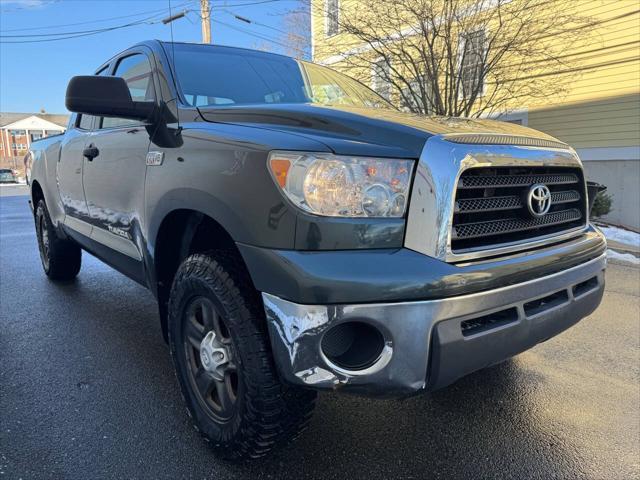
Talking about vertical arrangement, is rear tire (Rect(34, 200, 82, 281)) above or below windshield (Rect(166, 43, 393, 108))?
below

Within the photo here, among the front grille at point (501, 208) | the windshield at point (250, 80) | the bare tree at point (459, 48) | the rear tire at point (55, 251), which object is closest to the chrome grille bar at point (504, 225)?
the front grille at point (501, 208)

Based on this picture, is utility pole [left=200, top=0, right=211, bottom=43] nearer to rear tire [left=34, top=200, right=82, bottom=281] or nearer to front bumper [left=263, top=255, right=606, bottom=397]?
rear tire [left=34, top=200, right=82, bottom=281]

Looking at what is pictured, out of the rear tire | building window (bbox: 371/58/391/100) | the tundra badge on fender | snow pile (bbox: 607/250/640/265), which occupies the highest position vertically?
building window (bbox: 371/58/391/100)

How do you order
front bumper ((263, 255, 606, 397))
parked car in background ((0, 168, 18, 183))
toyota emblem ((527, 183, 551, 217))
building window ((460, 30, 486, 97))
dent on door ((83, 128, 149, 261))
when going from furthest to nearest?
parked car in background ((0, 168, 18, 183)), building window ((460, 30, 486, 97)), dent on door ((83, 128, 149, 261)), toyota emblem ((527, 183, 551, 217)), front bumper ((263, 255, 606, 397))

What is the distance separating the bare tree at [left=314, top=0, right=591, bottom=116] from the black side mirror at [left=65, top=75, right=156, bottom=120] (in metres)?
8.69

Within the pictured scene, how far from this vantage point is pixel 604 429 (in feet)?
7.90

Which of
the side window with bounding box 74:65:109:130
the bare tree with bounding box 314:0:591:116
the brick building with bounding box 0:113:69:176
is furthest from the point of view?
the brick building with bounding box 0:113:69:176

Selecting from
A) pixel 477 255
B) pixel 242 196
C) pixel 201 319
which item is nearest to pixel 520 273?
pixel 477 255

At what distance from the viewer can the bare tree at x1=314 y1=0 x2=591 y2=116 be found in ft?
32.4

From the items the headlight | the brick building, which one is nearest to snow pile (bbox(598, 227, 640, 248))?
the headlight

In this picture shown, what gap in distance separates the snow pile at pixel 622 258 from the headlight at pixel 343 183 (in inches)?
239

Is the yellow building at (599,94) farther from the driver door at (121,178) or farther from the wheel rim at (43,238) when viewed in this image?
the driver door at (121,178)

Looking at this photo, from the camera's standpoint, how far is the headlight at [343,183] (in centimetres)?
166

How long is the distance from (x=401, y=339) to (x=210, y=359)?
2.99 feet
